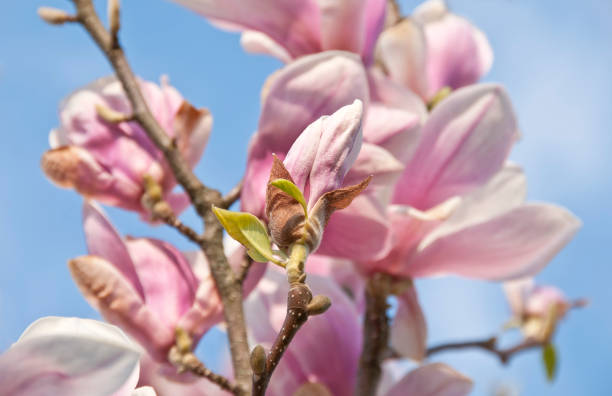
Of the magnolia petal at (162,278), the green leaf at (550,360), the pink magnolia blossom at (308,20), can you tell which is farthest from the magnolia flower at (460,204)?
the green leaf at (550,360)

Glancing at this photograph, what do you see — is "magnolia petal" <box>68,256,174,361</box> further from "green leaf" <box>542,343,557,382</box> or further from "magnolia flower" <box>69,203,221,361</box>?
"green leaf" <box>542,343,557,382</box>

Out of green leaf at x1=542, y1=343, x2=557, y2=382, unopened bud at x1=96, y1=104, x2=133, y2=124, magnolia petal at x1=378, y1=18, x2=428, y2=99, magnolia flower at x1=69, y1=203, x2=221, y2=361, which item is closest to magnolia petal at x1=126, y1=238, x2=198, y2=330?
magnolia flower at x1=69, y1=203, x2=221, y2=361

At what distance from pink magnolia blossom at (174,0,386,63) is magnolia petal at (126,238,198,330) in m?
0.23

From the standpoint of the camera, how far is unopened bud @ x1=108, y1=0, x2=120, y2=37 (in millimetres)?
695

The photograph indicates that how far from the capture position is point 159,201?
2.26 ft

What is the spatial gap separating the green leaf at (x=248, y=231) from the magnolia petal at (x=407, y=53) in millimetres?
524

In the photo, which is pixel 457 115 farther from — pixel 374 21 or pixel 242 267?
pixel 242 267

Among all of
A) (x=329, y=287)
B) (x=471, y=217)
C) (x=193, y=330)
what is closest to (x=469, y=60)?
(x=471, y=217)

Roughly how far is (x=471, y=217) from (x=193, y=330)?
32 cm

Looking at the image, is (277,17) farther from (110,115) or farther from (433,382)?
(433,382)

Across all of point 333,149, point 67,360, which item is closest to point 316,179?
point 333,149

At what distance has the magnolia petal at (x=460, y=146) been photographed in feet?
2.27

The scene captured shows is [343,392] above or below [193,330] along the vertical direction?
below

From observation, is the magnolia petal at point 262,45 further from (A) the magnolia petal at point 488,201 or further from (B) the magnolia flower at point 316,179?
(B) the magnolia flower at point 316,179
